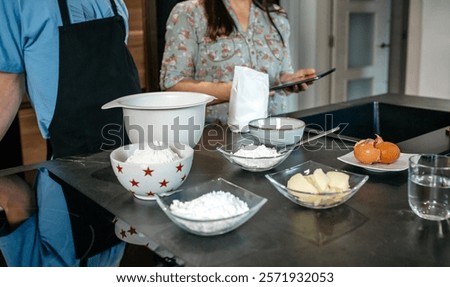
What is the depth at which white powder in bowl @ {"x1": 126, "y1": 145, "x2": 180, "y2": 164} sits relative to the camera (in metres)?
0.82

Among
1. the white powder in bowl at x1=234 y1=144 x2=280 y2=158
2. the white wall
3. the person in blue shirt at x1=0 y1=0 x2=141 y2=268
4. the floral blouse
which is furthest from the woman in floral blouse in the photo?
the white wall

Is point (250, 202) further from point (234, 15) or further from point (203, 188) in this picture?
point (234, 15)

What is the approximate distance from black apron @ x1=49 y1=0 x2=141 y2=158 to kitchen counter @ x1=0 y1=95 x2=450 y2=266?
28cm

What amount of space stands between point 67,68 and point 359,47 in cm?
288

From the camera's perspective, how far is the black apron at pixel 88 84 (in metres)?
1.21

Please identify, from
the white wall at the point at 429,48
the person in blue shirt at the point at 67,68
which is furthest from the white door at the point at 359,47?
the person in blue shirt at the point at 67,68

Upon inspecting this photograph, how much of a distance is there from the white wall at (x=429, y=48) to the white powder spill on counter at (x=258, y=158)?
2.71m

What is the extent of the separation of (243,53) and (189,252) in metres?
1.20

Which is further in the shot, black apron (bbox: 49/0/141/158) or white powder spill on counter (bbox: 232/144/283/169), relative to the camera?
black apron (bbox: 49/0/141/158)

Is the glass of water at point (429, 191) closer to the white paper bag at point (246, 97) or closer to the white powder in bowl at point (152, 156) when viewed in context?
the white powder in bowl at point (152, 156)

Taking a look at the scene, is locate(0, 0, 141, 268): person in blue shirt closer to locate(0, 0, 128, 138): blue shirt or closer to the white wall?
locate(0, 0, 128, 138): blue shirt

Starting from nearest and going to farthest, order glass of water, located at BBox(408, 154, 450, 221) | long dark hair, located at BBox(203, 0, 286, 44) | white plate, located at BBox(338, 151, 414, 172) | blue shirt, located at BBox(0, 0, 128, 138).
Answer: glass of water, located at BBox(408, 154, 450, 221), white plate, located at BBox(338, 151, 414, 172), blue shirt, located at BBox(0, 0, 128, 138), long dark hair, located at BBox(203, 0, 286, 44)
